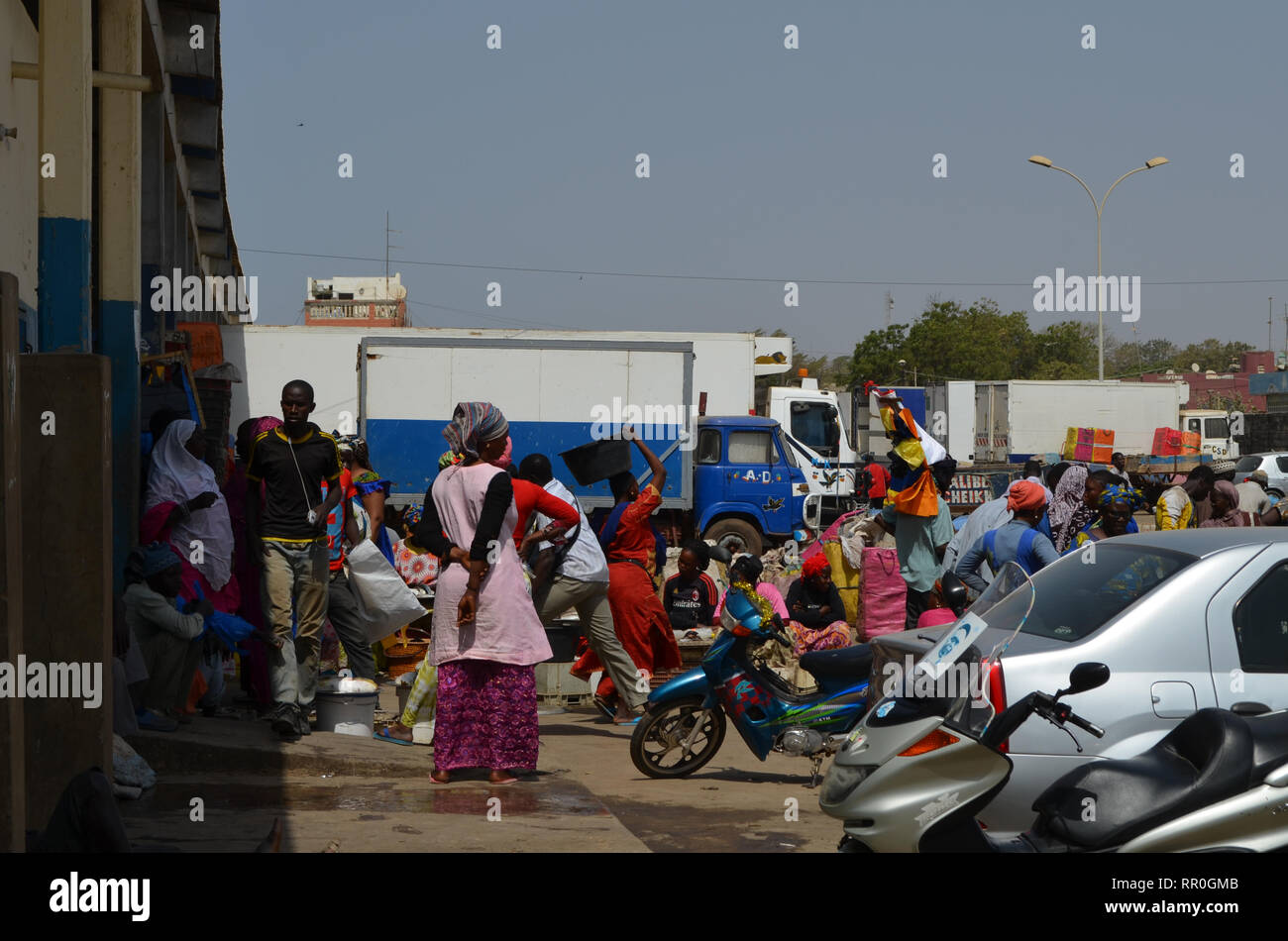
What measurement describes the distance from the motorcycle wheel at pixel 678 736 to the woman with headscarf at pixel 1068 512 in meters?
3.58

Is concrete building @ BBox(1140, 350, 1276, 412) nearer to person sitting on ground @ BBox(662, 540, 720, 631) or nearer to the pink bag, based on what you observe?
the pink bag

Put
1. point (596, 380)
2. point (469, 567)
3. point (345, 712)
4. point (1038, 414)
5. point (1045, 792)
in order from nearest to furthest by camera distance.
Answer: point (1045, 792), point (469, 567), point (345, 712), point (596, 380), point (1038, 414)

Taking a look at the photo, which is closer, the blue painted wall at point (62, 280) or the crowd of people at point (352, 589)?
the crowd of people at point (352, 589)

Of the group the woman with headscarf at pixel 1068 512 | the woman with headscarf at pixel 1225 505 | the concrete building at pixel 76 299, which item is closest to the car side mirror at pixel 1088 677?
the concrete building at pixel 76 299

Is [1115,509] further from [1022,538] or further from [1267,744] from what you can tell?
[1267,744]

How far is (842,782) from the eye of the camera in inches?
160

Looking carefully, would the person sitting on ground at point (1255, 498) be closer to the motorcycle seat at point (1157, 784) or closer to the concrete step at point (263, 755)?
the concrete step at point (263, 755)

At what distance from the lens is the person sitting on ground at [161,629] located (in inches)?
273

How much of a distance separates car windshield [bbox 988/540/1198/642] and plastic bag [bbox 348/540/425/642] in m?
4.43

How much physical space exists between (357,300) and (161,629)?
123ft

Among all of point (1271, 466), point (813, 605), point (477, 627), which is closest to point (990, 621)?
point (477, 627)

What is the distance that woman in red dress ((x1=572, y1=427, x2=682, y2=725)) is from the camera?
29.5 ft

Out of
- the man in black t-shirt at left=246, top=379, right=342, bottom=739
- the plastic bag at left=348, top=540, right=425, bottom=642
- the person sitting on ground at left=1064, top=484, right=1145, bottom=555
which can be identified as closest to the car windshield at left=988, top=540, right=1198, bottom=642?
the person sitting on ground at left=1064, top=484, right=1145, bottom=555
